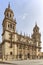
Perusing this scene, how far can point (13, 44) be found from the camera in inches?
2247

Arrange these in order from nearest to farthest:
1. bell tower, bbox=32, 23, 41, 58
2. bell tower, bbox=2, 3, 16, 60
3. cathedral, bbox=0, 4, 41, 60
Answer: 1. bell tower, bbox=2, 3, 16, 60
2. cathedral, bbox=0, 4, 41, 60
3. bell tower, bbox=32, 23, 41, 58

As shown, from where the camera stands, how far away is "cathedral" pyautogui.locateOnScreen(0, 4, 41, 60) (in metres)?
54.9

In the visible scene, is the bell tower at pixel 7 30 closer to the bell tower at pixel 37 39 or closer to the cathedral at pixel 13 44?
the cathedral at pixel 13 44

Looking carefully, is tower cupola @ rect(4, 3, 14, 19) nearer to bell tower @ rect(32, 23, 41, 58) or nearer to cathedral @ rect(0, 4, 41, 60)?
cathedral @ rect(0, 4, 41, 60)

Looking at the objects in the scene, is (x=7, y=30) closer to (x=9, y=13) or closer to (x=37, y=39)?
(x=9, y=13)

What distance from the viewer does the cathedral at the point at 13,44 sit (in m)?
54.9

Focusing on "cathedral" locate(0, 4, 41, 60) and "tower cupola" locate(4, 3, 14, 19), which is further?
"tower cupola" locate(4, 3, 14, 19)

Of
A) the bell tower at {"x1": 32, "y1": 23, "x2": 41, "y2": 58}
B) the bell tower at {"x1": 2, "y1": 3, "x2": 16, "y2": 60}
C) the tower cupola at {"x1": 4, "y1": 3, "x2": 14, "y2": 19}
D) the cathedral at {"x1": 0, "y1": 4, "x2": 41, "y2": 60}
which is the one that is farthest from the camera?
the bell tower at {"x1": 32, "y1": 23, "x2": 41, "y2": 58}

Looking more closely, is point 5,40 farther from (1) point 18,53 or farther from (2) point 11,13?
(2) point 11,13

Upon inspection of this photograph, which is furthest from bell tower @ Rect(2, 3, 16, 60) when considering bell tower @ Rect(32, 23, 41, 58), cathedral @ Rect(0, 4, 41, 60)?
bell tower @ Rect(32, 23, 41, 58)

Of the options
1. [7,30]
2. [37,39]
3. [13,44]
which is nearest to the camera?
[7,30]

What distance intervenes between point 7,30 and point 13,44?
6.75 meters

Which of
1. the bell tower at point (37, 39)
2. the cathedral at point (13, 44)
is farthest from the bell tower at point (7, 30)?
the bell tower at point (37, 39)

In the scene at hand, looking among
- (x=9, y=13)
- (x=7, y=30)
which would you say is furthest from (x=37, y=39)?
(x=9, y=13)
